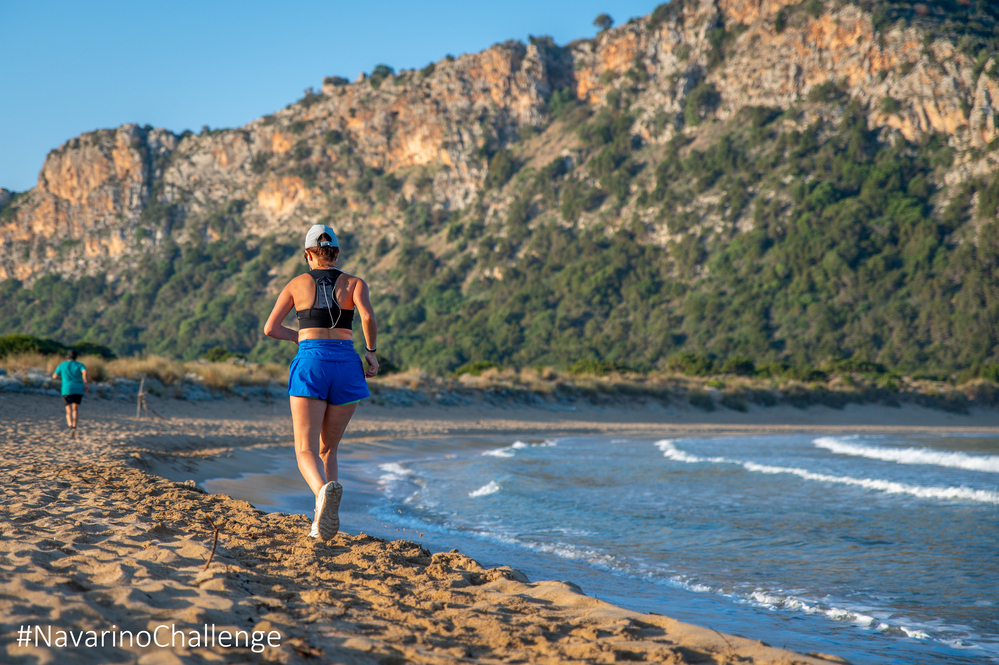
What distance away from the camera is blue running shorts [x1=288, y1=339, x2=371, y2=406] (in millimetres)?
4008

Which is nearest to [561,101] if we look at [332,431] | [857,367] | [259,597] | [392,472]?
[857,367]

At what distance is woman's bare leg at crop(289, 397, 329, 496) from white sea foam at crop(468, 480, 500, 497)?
167 inches

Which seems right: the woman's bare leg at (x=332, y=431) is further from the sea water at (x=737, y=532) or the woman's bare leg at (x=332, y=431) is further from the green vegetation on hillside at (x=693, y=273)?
the green vegetation on hillside at (x=693, y=273)

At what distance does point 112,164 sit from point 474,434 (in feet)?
305

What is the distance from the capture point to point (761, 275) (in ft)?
176

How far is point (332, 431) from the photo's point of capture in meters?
4.22

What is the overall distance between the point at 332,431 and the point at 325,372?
423 millimetres

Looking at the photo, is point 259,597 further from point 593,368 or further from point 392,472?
point 593,368

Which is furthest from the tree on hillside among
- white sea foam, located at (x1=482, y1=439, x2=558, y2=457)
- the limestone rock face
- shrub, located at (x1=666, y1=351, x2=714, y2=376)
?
white sea foam, located at (x1=482, y1=439, x2=558, y2=457)

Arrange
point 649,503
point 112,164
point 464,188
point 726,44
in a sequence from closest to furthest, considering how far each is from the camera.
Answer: point 649,503 → point 726,44 → point 464,188 → point 112,164

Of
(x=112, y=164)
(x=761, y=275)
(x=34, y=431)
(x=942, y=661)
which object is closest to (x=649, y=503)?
(x=942, y=661)

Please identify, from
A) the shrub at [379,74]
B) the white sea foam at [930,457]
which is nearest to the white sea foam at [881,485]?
the white sea foam at [930,457]

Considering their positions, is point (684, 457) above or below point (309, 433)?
below

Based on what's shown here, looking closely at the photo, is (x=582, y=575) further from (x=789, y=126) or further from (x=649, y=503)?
(x=789, y=126)
